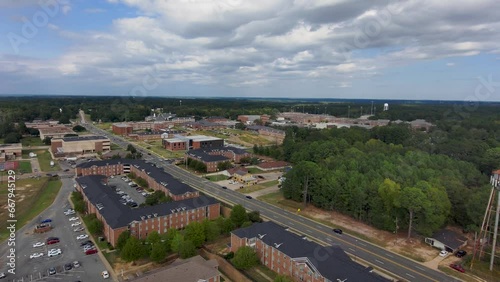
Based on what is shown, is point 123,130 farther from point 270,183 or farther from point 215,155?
point 270,183

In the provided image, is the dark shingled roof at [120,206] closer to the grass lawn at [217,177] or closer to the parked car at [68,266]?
the parked car at [68,266]

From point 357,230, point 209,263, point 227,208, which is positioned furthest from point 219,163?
point 209,263

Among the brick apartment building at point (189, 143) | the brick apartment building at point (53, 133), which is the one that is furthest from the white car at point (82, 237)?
the brick apartment building at point (53, 133)

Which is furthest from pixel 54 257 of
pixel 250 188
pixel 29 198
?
pixel 250 188

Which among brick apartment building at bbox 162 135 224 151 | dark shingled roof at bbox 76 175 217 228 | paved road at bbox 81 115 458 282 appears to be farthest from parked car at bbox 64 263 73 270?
brick apartment building at bbox 162 135 224 151

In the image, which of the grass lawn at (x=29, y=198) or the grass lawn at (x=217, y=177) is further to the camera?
the grass lawn at (x=217, y=177)

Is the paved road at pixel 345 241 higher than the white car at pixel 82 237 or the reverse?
higher

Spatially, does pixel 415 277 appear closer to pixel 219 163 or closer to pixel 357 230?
pixel 357 230
